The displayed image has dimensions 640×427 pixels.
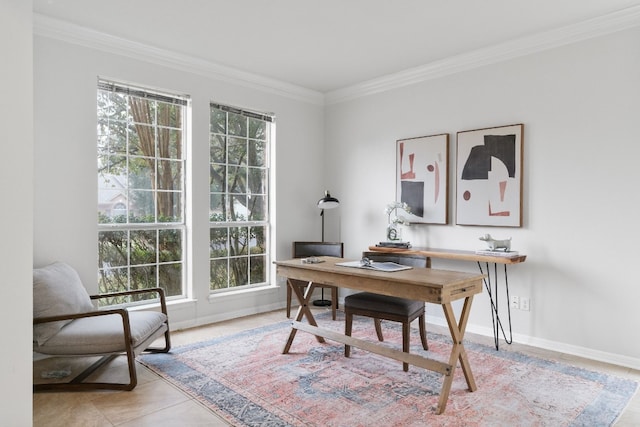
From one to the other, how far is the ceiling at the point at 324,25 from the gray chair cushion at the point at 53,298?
200 cm

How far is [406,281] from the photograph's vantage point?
2.67m

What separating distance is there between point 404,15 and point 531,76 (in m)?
1.34

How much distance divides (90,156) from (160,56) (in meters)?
1.17

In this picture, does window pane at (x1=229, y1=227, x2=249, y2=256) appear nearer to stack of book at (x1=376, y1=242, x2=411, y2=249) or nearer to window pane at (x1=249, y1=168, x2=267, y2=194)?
window pane at (x1=249, y1=168, x2=267, y2=194)

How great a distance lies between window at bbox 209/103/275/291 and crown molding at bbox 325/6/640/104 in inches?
51.4

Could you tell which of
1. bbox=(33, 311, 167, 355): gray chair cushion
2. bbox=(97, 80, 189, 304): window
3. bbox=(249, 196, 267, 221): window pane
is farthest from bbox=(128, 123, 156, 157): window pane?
bbox=(33, 311, 167, 355): gray chair cushion

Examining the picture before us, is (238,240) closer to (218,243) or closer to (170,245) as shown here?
(218,243)

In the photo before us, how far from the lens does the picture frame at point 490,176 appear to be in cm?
391

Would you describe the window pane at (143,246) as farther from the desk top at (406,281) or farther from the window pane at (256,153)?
the desk top at (406,281)

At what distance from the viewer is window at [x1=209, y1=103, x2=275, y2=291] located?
15.4 ft

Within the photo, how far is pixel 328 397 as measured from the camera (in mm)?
2779

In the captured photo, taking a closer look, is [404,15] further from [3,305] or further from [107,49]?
[3,305]

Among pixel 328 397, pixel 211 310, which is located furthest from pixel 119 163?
pixel 328 397

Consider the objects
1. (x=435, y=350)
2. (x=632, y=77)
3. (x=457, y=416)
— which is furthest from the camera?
(x=435, y=350)
